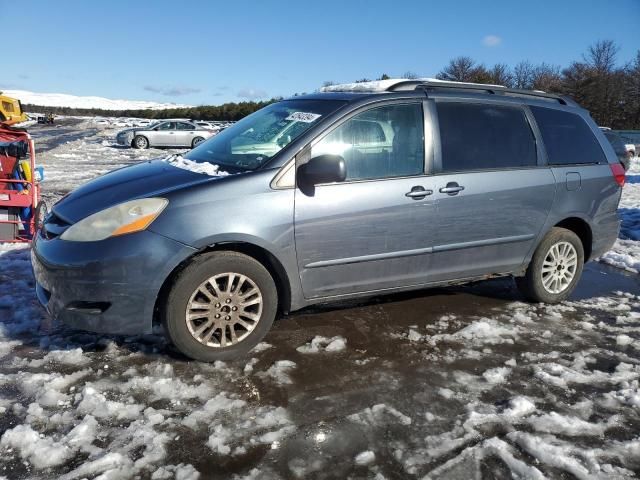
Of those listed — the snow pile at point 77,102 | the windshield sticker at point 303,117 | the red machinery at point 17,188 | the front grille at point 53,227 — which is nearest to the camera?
the front grille at point 53,227

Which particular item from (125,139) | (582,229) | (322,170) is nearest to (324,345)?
(322,170)

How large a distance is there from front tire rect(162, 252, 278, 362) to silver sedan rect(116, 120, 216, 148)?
2221cm

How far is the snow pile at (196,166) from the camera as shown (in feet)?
11.9

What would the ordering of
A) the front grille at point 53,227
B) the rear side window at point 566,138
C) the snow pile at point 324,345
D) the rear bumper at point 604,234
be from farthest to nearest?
1. the rear bumper at point 604,234
2. the rear side window at point 566,138
3. the snow pile at point 324,345
4. the front grille at point 53,227

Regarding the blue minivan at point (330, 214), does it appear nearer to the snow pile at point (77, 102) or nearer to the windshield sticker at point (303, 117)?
the windshield sticker at point (303, 117)

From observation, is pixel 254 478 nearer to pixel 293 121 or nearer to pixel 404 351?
pixel 404 351

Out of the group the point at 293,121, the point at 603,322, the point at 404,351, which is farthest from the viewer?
the point at 603,322

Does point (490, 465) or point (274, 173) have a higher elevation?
point (274, 173)

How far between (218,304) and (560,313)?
10.1ft

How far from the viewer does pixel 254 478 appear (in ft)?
7.82

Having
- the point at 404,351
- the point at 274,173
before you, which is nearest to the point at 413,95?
the point at 274,173

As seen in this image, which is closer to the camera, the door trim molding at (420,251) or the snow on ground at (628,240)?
the door trim molding at (420,251)

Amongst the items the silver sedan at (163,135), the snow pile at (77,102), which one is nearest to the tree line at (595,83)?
the silver sedan at (163,135)

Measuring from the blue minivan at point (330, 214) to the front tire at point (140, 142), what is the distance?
21678 millimetres
